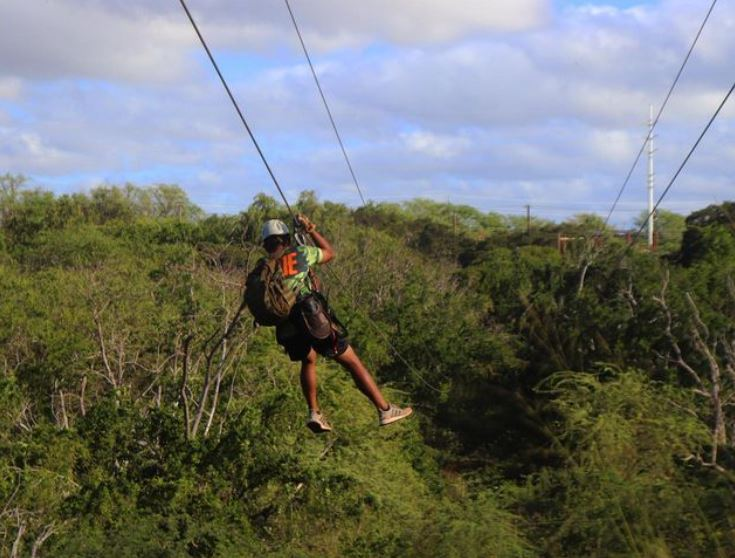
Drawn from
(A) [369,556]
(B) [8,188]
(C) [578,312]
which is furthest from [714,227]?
(B) [8,188]

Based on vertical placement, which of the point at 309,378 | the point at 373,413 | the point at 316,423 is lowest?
the point at 373,413

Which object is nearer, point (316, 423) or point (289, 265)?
point (289, 265)

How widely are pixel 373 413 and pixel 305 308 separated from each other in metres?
20.2

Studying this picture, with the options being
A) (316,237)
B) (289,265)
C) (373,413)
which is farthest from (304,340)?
(373,413)

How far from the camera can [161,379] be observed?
26.0 meters

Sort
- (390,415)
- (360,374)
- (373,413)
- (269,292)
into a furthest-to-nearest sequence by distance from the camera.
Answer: (373,413)
(390,415)
(360,374)
(269,292)

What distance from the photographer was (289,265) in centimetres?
743

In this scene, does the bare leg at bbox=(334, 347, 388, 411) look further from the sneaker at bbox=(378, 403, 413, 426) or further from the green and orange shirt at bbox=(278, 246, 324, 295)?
the green and orange shirt at bbox=(278, 246, 324, 295)

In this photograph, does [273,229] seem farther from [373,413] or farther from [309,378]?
[373,413]

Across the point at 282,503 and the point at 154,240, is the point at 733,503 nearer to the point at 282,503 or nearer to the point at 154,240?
the point at 282,503

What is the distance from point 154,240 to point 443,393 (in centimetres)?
2338

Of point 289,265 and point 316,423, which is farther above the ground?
point 289,265

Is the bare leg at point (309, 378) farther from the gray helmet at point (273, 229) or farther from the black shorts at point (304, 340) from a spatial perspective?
the gray helmet at point (273, 229)

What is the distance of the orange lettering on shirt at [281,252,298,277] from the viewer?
7.42 m
